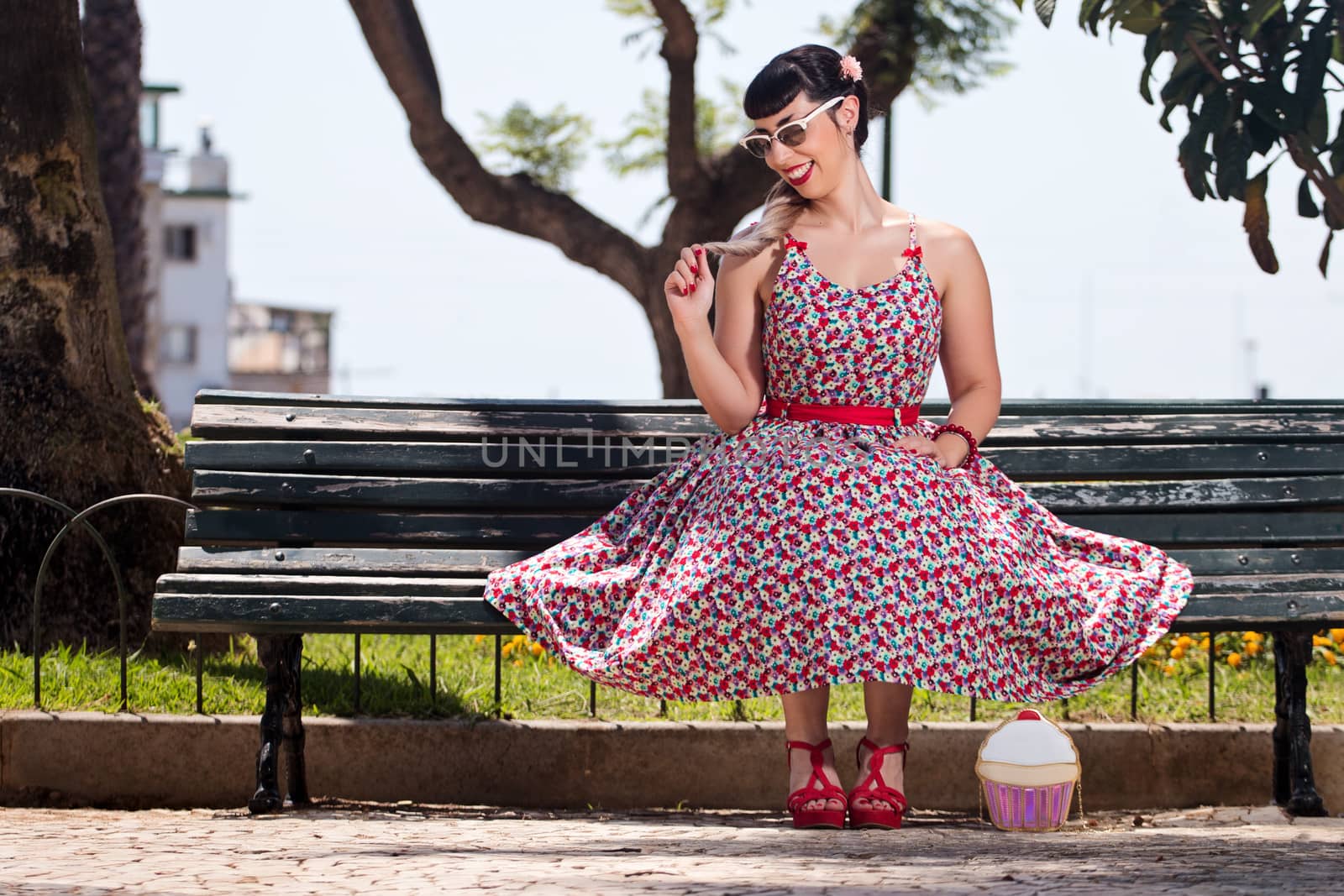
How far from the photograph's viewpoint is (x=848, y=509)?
3.56 metres

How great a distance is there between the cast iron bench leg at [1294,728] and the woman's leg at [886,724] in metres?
1.19

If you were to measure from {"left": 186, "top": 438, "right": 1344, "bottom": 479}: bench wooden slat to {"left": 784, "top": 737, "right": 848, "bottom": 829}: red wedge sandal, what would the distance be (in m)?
0.99

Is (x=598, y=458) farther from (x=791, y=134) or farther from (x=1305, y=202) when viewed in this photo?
(x=1305, y=202)

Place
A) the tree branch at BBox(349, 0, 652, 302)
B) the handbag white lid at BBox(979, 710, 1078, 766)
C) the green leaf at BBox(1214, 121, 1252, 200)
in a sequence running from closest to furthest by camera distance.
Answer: the handbag white lid at BBox(979, 710, 1078, 766) < the green leaf at BBox(1214, 121, 1252, 200) < the tree branch at BBox(349, 0, 652, 302)

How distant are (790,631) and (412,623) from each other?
0.98 meters

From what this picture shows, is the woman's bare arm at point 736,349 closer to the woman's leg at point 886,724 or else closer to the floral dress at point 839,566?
the floral dress at point 839,566

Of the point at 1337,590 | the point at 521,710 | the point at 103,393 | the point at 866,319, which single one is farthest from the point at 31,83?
the point at 1337,590

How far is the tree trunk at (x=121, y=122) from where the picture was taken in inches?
458

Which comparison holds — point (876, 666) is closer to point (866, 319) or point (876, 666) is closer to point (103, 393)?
point (866, 319)

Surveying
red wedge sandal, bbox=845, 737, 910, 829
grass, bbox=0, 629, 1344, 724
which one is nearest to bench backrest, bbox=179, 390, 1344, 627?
grass, bbox=0, 629, 1344, 724

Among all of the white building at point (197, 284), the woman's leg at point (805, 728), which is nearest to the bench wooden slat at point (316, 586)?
the woman's leg at point (805, 728)

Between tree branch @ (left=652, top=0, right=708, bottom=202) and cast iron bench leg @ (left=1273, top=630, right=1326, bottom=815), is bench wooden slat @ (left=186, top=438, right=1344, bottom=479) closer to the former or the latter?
cast iron bench leg @ (left=1273, top=630, right=1326, bottom=815)

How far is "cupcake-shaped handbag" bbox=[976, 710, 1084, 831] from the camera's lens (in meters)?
3.76

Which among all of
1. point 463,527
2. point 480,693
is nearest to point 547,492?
point 463,527
